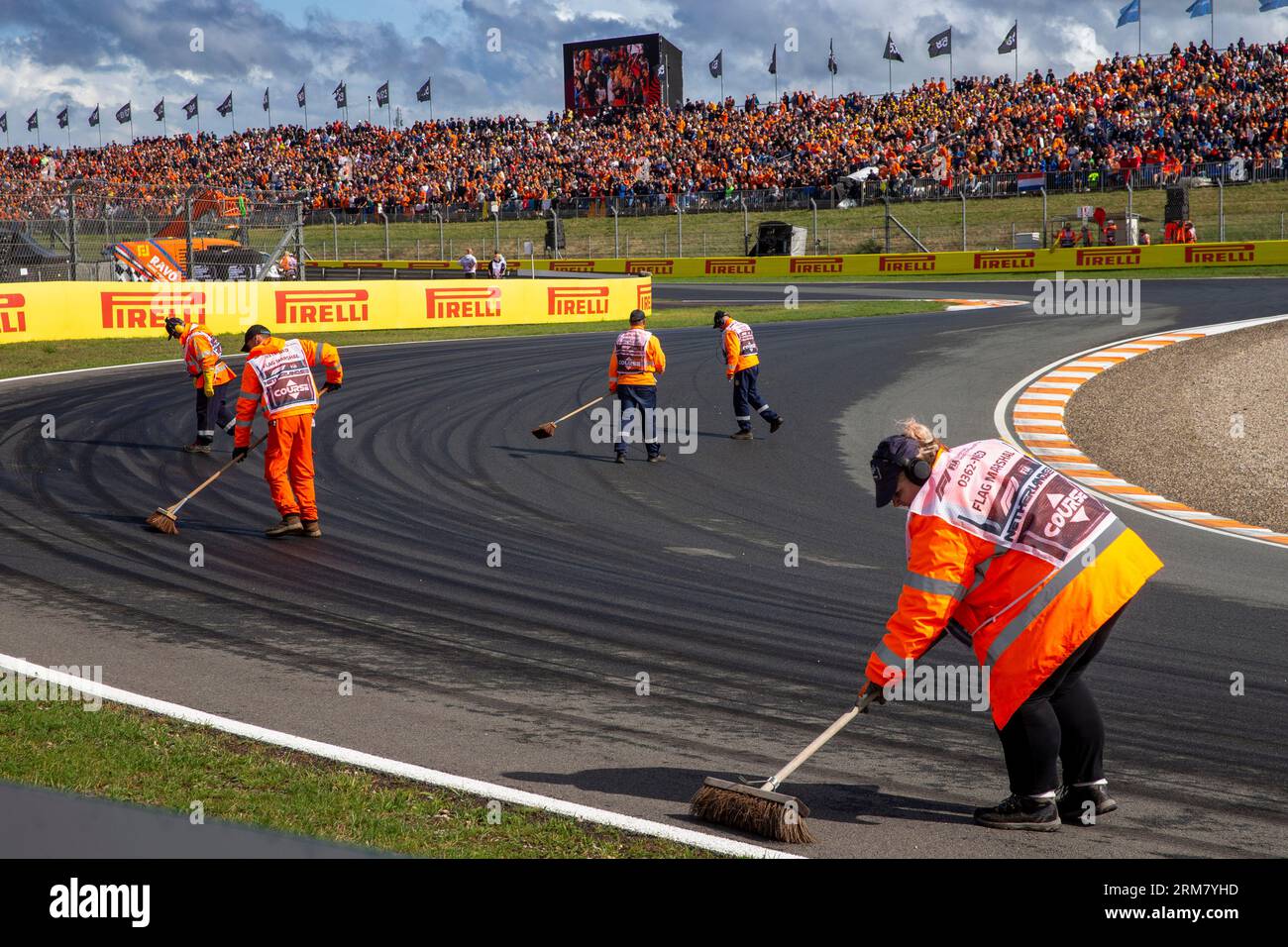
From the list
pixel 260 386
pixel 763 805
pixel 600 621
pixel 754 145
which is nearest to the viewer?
pixel 763 805

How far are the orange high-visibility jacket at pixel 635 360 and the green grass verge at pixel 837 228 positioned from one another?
29930 mm

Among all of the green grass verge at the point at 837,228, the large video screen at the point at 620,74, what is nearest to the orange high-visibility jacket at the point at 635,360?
the green grass verge at the point at 837,228

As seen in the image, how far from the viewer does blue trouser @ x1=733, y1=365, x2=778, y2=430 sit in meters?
15.4

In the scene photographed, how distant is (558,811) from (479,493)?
300 inches

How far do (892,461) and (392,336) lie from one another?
23910 mm

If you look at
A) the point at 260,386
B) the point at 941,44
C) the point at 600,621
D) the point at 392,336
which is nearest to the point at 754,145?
the point at 941,44

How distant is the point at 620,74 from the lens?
231 ft

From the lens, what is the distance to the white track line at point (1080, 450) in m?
11.9

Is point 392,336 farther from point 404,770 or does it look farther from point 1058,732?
point 1058,732

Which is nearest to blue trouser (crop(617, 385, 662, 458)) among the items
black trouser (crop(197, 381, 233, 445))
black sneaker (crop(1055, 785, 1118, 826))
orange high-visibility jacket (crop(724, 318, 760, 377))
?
orange high-visibility jacket (crop(724, 318, 760, 377))

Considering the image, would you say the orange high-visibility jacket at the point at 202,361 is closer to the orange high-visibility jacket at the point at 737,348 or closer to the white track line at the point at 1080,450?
the orange high-visibility jacket at the point at 737,348

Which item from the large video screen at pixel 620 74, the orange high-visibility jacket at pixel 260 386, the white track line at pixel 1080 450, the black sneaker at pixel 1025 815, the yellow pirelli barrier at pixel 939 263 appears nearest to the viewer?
the black sneaker at pixel 1025 815

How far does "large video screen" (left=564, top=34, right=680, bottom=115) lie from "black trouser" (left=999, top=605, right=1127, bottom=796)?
68.1m
